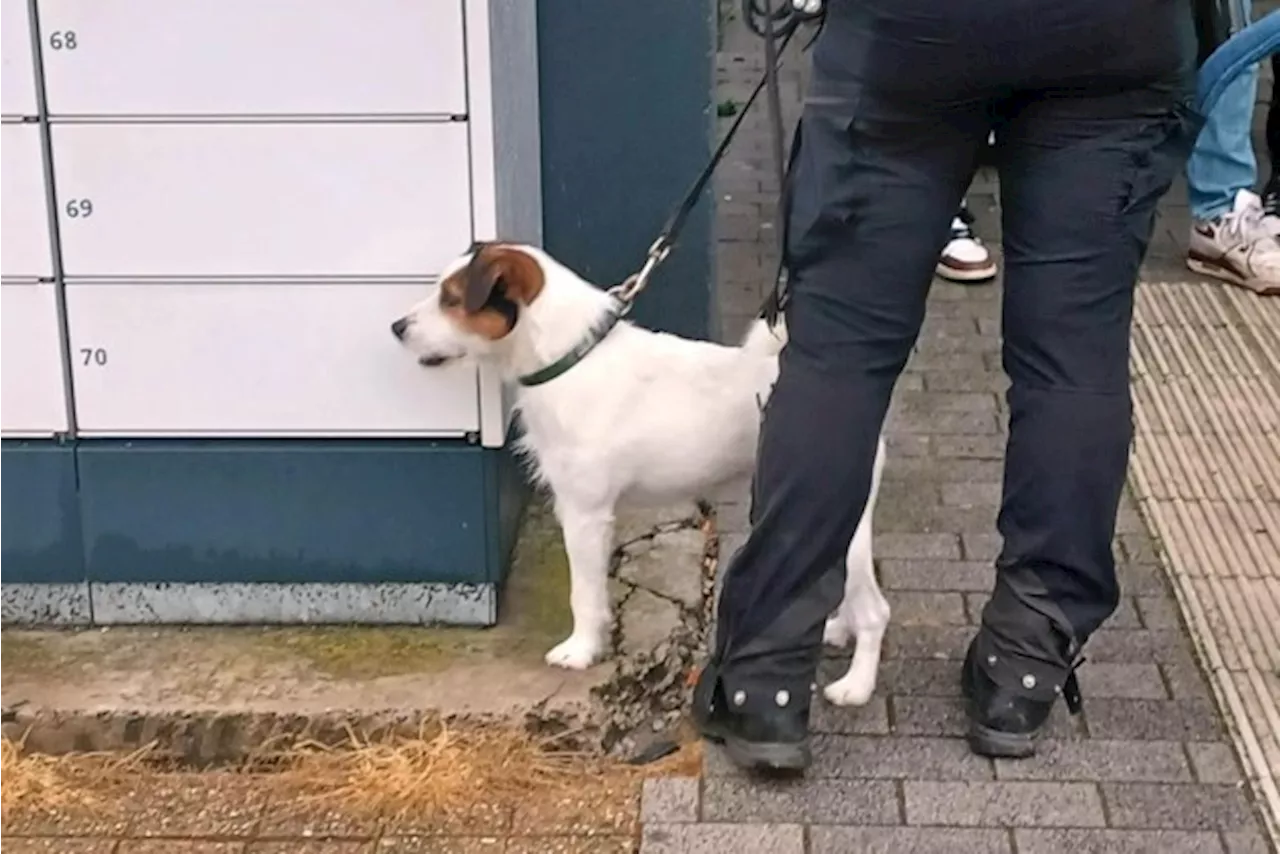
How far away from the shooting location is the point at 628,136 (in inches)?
173

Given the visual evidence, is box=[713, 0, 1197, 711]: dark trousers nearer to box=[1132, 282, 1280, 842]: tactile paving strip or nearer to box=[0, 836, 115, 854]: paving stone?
box=[1132, 282, 1280, 842]: tactile paving strip

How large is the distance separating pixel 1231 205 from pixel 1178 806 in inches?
138

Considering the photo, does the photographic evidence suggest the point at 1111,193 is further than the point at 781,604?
No

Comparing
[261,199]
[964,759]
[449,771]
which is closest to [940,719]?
[964,759]

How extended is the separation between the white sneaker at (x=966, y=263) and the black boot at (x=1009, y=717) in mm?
3020

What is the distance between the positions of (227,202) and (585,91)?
103 cm

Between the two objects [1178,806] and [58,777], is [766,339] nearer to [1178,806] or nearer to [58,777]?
[1178,806]

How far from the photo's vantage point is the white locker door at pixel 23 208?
359 cm

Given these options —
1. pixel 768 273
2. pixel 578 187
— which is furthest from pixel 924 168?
pixel 768 273

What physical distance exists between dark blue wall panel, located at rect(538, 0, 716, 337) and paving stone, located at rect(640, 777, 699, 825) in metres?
1.41

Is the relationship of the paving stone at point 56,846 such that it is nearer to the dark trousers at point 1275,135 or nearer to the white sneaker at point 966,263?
the white sneaker at point 966,263

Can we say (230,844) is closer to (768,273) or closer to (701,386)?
(701,386)

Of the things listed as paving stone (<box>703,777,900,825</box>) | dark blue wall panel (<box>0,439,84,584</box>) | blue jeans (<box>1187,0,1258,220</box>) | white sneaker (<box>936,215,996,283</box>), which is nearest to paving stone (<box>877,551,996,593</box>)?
paving stone (<box>703,777,900,825</box>)

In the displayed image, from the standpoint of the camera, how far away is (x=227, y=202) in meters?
3.63
